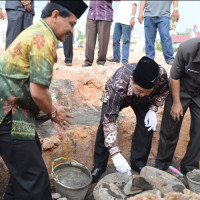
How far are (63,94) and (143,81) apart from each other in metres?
2.30

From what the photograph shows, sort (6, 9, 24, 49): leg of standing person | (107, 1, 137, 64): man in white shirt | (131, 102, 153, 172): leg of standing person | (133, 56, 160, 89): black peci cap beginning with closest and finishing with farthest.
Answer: (133, 56, 160, 89): black peci cap, (131, 102, 153, 172): leg of standing person, (6, 9, 24, 49): leg of standing person, (107, 1, 137, 64): man in white shirt

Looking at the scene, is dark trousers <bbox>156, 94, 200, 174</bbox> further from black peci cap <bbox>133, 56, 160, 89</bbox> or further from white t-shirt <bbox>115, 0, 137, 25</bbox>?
white t-shirt <bbox>115, 0, 137, 25</bbox>

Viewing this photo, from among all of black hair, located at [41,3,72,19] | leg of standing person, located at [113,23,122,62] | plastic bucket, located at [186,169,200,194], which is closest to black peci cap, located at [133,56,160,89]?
black hair, located at [41,3,72,19]

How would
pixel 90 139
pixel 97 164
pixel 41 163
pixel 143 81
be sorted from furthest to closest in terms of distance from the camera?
pixel 90 139
pixel 97 164
pixel 143 81
pixel 41 163

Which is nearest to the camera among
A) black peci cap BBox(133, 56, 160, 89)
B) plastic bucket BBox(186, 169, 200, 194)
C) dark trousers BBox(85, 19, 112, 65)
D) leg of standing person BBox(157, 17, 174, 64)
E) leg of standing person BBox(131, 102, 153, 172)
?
black peci cap BBox(133, 56, 160, 89)

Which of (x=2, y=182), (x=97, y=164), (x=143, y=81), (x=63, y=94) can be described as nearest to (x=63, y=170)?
(x=97, y=164)

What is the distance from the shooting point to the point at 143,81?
2014mm

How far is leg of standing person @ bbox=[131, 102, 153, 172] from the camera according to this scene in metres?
2.65

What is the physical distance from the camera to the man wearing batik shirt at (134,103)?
2070mm

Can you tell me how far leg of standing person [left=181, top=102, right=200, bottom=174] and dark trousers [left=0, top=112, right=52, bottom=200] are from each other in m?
1.91

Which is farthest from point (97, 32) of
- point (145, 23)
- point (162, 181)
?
point (162, 181)

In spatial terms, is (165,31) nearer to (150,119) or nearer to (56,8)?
(150,119)

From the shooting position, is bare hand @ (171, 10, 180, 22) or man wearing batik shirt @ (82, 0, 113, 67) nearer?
man wearing batik shirt @ (82, 0, 113, 67)

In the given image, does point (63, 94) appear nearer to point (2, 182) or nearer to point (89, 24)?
point (89, 24)
